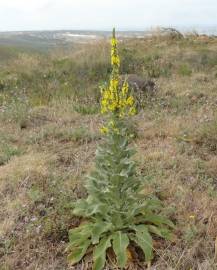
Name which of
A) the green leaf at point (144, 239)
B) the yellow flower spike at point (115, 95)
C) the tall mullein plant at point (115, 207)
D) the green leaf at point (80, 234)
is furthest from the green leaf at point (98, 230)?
the yellow flower spike at point (115, 95)

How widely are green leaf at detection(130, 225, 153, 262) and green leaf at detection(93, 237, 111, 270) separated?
23cm

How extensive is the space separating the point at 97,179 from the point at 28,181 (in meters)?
1.51

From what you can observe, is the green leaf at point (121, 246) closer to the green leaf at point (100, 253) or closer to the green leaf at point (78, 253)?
the green leaf at point (100, 253)

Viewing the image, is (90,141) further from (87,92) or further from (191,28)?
(191,28)

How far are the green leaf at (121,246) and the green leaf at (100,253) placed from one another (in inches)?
2.7

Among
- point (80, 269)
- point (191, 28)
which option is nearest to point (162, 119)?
point (80, 269)

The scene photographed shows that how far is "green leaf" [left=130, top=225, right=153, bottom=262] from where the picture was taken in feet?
13.4

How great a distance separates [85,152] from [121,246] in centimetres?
260

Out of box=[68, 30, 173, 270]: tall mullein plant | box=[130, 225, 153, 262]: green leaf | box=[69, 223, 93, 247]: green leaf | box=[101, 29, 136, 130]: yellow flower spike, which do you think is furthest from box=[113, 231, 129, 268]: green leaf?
box=[101, 29, 136, 130]: yellow flower spike

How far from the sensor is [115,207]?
14.1ft

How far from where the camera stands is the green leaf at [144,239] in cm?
410

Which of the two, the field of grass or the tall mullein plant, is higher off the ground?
the tall mullein plant

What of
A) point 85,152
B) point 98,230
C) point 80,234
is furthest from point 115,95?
point 85,152

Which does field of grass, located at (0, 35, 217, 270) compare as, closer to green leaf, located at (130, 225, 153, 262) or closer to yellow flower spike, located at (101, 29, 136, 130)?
green leaf, located at (130, 225, 153, 262)
